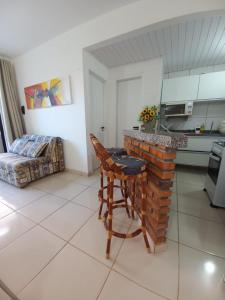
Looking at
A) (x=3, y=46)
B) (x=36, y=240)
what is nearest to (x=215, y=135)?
(x=36, y=240)

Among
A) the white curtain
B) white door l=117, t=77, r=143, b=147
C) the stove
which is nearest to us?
the stove

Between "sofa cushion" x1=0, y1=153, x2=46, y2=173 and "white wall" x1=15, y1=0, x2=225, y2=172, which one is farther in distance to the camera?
"sofa cushion" x1=0, y1=153, x2=46, y2=173

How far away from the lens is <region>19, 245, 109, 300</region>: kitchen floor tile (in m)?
0.87

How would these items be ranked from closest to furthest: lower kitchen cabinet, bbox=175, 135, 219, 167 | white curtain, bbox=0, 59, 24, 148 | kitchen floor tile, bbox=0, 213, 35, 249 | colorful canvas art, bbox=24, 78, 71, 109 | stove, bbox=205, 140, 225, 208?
kitchen floor tile, bbox=0, 213, 35, 249 < stove, bbox=205, 140, 225, 208 < colorful canvas art, bbox=24, 78, 71, 109 < lower kitchen cabinet, bbox=175, 135, 219, 167 < white curtain, bbox=0, 59, 24, 148

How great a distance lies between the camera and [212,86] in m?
2.71

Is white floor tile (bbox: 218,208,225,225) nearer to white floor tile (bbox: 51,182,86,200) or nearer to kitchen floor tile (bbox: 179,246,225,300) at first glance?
kitchen floor tile (bbox: 179,246,225,300)

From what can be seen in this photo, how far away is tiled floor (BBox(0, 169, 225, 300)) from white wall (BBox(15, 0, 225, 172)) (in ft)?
4.51

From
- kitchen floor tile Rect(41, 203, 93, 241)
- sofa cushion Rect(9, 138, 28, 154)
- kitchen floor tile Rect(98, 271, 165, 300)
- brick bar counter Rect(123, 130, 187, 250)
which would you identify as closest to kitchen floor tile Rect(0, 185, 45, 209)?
kitchen floor tile Rect(41, 203, 93, 241)

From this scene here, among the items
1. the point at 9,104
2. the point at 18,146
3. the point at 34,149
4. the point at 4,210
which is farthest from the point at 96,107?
the point at 4,210

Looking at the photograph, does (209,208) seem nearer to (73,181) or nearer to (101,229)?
(101,229)

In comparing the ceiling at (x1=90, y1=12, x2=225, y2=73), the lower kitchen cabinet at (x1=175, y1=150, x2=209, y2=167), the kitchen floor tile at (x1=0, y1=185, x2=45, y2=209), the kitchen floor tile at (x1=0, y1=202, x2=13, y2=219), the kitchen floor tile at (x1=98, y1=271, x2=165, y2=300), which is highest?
the ceiling at (x1=90, y1=12, x2=225, y2=73)

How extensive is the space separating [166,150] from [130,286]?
102 cm

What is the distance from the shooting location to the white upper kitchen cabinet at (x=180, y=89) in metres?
2.84

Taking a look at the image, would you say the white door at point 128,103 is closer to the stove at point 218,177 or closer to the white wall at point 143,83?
the white wall at point 143,83
